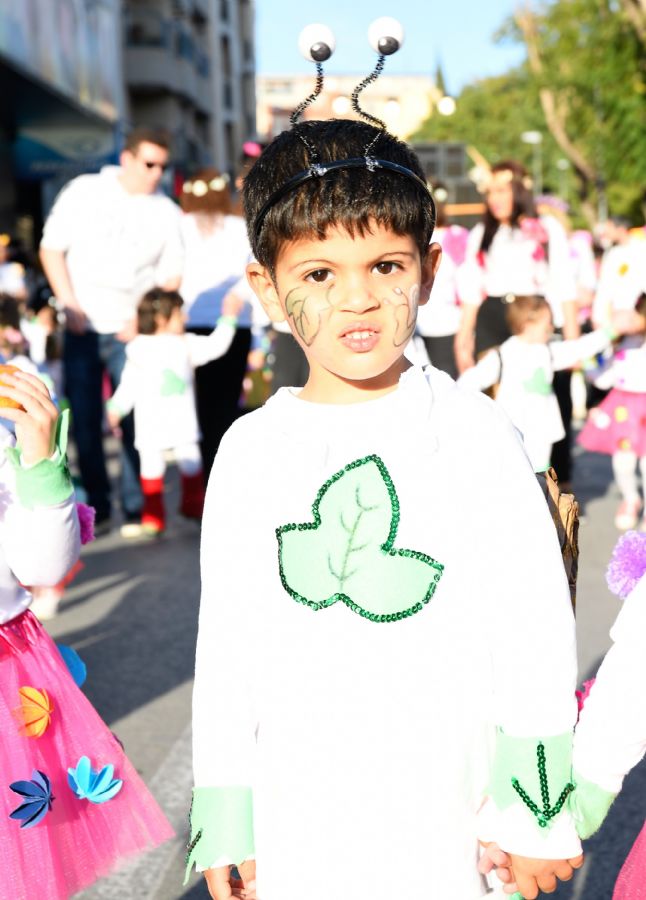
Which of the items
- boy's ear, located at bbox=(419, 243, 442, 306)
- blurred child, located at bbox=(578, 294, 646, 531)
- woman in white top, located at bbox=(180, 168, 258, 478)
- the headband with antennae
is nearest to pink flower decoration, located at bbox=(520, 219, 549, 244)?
blurred child, located at bbox=(578, 294, 646, 531)

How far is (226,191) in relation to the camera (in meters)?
8.84

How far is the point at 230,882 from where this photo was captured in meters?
2.15

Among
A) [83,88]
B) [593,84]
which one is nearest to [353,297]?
[593,84]

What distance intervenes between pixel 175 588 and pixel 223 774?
15.6 ft

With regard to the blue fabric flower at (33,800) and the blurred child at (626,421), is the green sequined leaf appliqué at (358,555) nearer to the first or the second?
the blue fabric flower at (33,800)

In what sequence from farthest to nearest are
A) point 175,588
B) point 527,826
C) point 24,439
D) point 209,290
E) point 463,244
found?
point 463,244
point 209,290
point 175,588
point 24,439
point 527,826

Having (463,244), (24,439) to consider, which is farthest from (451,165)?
(24,439)

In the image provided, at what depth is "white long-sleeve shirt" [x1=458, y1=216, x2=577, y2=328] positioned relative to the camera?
26.2ft

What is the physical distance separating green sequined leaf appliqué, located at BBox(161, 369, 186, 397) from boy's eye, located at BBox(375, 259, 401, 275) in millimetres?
6135

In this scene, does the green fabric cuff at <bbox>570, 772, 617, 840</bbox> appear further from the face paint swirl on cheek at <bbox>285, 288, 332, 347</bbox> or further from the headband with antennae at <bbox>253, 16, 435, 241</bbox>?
the headband with antennae at <bbox>253, 16, 435, 241</bbox>

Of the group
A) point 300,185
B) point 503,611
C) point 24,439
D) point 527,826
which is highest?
point 300,185

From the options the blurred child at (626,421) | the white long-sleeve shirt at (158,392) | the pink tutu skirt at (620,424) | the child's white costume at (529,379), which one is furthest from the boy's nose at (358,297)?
the pink tutu skirt at (620,424)

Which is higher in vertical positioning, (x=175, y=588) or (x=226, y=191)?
(x=226, y=191)

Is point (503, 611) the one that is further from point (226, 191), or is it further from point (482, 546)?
point (226, 191)
